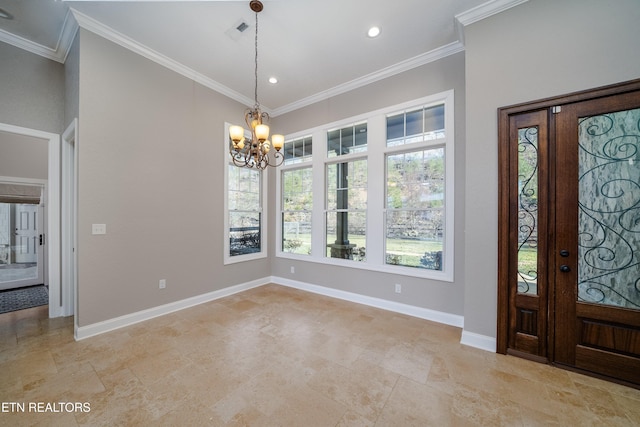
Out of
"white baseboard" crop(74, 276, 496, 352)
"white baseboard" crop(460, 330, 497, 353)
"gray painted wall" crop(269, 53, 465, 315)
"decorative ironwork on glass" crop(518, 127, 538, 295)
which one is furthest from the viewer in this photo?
"gray painted wall" crop(269, 53, 465, 315)

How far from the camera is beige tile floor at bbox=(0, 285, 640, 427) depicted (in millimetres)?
1615

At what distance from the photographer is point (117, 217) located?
2879 mm

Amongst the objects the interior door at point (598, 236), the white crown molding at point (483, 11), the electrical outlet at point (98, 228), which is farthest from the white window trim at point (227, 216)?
the interior door at point (598, 236)

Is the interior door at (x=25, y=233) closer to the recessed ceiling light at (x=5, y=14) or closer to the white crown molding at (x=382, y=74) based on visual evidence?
the recessed ceiling light at (x=5, y=14)

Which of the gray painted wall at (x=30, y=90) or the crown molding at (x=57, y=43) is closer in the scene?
the crown molding at (x=57, y=43)

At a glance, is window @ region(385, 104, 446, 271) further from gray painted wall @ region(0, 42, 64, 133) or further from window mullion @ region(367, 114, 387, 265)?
gray painted wall @ region(0, 42, 64, 133)

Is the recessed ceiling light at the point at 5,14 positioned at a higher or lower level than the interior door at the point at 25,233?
higher

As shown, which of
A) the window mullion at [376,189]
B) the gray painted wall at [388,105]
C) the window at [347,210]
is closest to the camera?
the gray painted wall at [388,105]

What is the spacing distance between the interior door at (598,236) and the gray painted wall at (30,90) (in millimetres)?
5848

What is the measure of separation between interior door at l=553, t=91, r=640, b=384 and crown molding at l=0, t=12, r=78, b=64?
5.18 m

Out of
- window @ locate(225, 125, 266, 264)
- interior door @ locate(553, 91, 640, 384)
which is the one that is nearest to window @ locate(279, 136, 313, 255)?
window @ locate(225, 125, 266, 264)

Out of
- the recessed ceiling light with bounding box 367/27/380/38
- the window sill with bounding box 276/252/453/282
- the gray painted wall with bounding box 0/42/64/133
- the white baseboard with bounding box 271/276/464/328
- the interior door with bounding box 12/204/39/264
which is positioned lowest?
the white baseboard with bounding box 271/276/464/328

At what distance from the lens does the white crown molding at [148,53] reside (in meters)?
2.63

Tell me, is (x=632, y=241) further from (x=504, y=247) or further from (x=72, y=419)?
(x=72, y=419)
